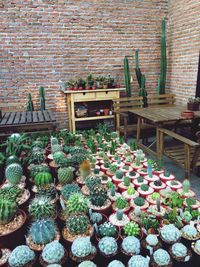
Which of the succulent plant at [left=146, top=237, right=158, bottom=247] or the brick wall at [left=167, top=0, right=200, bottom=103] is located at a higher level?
the brick wall at [left=167, top=0, right=200, bottom=103]

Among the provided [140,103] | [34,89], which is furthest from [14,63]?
[140,103]

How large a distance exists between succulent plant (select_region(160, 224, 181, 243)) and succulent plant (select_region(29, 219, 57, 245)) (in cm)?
69

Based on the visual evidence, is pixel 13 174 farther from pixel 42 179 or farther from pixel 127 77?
pixel 127 77

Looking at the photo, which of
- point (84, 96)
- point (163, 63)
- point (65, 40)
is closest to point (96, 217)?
point (84, 96)

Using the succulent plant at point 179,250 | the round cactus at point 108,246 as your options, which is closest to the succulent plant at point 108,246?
the round cactus at point 108,246

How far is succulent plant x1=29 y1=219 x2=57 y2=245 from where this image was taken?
1331mm

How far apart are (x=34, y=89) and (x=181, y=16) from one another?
355 centimetres

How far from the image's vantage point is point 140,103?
446cm

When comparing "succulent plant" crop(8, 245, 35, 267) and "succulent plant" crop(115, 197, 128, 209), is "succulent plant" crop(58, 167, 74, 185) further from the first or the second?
"succulent plant" crop(8, 245, 35, 267)

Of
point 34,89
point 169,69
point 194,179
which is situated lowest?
point 194,179

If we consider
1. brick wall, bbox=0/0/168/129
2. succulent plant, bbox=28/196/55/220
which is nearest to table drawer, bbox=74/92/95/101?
brick wall, bbox=0/0/168/129

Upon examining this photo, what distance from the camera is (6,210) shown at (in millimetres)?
1402

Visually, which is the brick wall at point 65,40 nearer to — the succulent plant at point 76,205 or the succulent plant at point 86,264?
the succulent plant at point 76,205

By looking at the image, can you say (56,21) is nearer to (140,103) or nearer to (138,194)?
(140,103)
